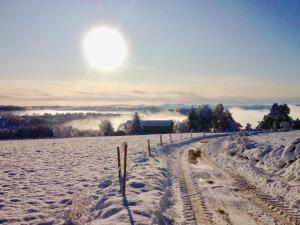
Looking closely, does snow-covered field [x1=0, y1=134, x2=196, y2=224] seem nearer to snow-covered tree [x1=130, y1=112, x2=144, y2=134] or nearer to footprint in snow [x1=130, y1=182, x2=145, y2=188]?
footprint in snow [x1=130, y1=182, x2=145, y2=188]

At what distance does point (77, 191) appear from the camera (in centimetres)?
1232

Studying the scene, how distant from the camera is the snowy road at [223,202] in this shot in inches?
337

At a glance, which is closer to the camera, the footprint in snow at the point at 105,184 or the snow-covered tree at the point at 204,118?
the footprint in snow at the point at 105,184

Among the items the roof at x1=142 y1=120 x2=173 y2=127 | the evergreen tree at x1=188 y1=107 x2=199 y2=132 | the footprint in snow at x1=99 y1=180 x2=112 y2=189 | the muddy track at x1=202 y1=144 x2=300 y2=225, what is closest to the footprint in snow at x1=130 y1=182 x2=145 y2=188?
the footprint in snow at x1=99 y1=180 x2=112 y2=189

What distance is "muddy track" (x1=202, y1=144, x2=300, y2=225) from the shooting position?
336 inches

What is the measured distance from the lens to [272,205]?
988cm

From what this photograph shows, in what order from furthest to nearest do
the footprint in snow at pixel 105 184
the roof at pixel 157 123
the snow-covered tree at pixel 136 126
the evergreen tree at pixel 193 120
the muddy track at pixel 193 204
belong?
the roof at pixel 157 123 → the evergreen tree at pixel 193 120 → the snow-covered tree at pixel 136 126 → the footprint in snow at pixel 105 184 → the muddy track at pixel 193 204

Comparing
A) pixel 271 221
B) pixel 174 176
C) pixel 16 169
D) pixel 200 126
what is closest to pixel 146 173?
pixel 174 176

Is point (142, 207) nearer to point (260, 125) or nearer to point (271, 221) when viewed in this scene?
point (271, 221)

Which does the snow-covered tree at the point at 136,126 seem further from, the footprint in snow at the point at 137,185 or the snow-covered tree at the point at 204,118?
the footprint in snow at the point at 137,185

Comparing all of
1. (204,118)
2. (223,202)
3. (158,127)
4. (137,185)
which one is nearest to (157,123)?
(158,127)

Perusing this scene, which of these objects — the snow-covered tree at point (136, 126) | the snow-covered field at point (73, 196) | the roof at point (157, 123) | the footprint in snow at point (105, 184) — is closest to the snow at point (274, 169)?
the snow-covered field at point (73, 196)

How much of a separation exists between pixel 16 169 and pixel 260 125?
3583 inches

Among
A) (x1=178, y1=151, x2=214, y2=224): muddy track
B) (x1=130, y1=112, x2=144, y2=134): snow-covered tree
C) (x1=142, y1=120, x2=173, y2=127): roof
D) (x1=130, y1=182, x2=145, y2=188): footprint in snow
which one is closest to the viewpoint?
(x1=178, y1=151, x2=214, y2=224): muddy track
